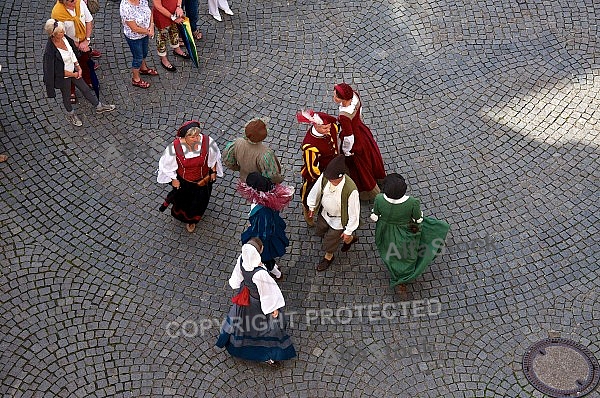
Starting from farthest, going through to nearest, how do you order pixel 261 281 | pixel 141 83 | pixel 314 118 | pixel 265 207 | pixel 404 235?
pixel 141 83, pixel 314 118, pixel 404 235, pixel 265 207, pixel 261 281

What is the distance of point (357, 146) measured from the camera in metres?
10.1

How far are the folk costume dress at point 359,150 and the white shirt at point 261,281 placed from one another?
91.2 inches

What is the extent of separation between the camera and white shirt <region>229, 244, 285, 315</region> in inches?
324

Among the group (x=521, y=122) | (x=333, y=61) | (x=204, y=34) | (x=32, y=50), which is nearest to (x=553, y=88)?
(x=521, y=122)

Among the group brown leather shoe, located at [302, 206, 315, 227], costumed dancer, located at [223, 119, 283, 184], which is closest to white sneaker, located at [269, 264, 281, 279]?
brown leather shoe, located at [302, 206, 315, 227]

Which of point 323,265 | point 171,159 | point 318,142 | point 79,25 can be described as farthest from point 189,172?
point 79,25

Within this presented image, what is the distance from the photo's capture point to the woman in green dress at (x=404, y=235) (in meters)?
9.19

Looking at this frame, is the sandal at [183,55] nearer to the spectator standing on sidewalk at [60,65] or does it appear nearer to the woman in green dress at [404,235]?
the spectator standing on sidewalk at [60,65]

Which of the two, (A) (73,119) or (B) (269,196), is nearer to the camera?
(B) (269,196)

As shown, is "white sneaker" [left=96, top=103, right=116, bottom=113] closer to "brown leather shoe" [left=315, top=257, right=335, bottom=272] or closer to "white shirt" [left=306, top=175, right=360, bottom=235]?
"white shirt" [left=306, top=175, right=360, bottom=235]

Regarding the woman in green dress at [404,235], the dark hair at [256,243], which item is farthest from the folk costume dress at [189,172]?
the woman in green dress at [404,235]

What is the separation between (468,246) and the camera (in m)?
10.2

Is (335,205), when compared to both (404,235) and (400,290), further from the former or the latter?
(400,290)

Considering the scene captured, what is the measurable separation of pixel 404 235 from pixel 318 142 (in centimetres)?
145
